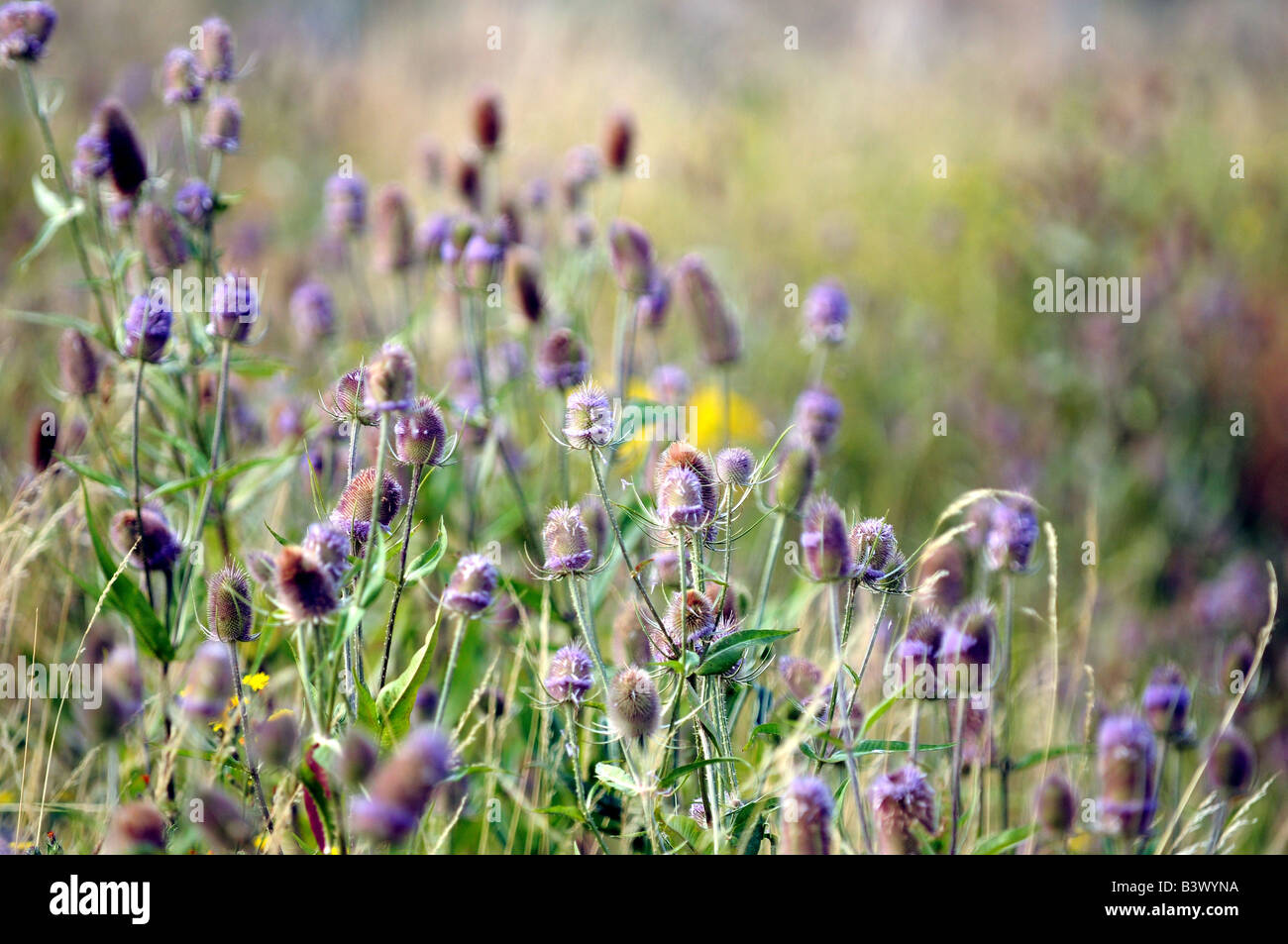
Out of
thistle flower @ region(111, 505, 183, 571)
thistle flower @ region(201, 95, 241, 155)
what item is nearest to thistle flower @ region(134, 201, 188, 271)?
thistle flower @ region(201, 95, 241, 155)

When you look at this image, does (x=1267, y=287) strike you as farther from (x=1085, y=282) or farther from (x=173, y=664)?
(x=173, y=664)

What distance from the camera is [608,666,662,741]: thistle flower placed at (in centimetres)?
168

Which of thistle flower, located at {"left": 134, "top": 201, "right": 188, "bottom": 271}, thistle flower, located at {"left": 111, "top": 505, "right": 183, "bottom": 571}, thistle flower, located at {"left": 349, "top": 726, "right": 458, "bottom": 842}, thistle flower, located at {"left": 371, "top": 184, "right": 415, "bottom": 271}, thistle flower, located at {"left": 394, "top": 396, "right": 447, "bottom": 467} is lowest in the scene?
thistle flower, located at {"left": 349, "top": 726, "right": 458, "bottom": 842}

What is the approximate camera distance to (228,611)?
174 centimetres

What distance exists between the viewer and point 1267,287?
5.70 metres

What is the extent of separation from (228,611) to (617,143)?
2.14 m

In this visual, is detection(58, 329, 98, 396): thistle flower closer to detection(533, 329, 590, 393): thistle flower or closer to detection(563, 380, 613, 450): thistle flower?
detection(533, 329, 590, 393): thistle flower

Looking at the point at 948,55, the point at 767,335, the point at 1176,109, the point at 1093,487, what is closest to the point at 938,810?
the point at 1093,487

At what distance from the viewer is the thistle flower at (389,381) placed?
1557 millimetres

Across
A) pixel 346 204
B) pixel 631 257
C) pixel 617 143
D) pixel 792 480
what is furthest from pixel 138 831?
pixel 617 143

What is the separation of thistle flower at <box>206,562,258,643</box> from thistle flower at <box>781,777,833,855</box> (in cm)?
88

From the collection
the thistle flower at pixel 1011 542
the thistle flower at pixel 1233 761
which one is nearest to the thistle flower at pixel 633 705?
the thistle flower at pixel 1011 542

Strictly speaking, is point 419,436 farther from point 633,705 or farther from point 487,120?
point 487,120
